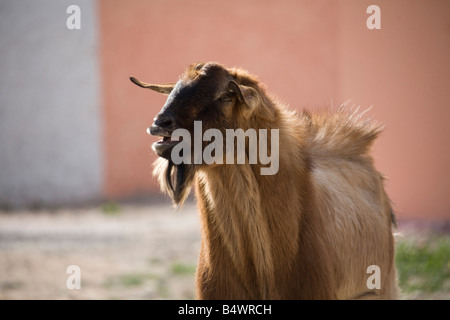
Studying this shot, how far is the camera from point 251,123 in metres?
3.76

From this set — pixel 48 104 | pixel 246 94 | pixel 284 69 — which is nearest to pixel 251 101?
pixel 246 94

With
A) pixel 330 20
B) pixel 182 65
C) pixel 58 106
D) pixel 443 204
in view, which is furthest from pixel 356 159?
pixel 58 106

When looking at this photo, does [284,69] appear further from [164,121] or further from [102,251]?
[164,121]

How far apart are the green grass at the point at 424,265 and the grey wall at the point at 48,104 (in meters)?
6.34

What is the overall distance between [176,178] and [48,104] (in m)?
8.64

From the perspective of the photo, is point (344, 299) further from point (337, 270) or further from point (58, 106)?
point (58, 106)

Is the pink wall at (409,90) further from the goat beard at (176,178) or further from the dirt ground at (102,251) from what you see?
the goat beard at (176,178)

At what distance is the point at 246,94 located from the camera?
12.1ft

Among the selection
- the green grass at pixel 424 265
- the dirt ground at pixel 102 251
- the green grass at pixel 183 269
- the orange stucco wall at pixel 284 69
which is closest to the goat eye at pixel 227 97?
the dirt ground at pixel 102 251

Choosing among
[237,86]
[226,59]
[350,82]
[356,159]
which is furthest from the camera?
[226,59]

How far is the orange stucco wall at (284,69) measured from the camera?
7.86 m

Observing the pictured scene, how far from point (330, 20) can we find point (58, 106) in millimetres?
5005

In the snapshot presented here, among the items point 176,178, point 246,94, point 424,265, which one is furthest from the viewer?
point 424,265
